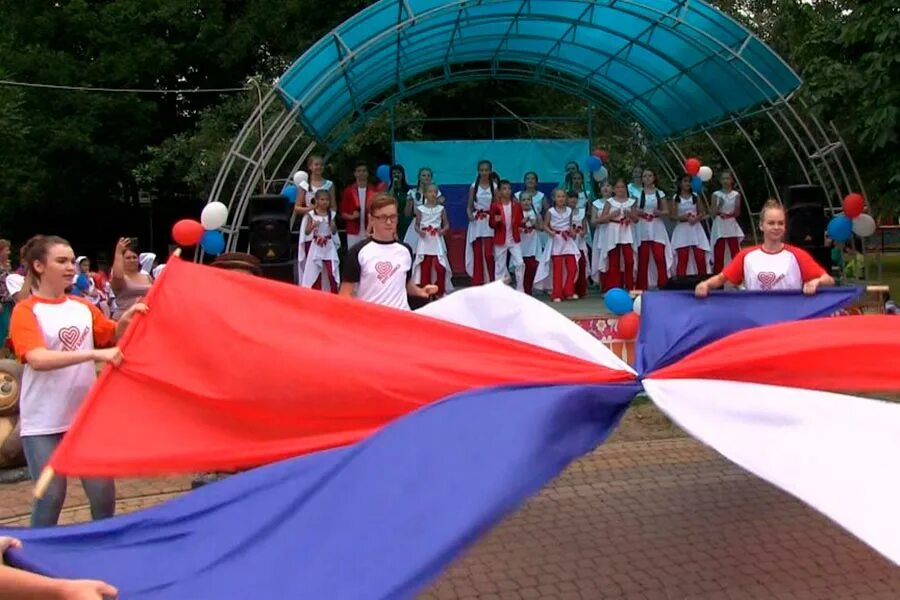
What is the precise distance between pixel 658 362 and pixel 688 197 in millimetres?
8980

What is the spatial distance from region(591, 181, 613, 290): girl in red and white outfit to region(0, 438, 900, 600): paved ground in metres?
5.79

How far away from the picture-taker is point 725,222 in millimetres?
11875

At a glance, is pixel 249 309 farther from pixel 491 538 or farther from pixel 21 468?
pixel 21 468

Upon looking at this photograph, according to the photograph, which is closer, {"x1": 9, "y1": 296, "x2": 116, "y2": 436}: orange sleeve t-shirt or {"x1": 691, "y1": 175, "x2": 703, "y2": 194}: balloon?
{"x1": 9, "y1": 296, "x2": 116, "y2": 436}: orange sleeve t-shirt

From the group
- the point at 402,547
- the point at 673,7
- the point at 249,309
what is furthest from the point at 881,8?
the point at 402,547

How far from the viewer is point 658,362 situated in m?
3.32

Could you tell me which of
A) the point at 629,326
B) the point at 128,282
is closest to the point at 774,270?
the point at 629,326

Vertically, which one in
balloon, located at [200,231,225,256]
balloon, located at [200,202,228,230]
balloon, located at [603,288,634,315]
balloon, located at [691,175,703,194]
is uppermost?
balloon, located at [691,175,703,194]

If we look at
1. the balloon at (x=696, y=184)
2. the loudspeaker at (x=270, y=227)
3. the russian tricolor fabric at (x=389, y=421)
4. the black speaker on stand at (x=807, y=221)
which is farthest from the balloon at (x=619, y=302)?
the balloon at (x=696, y=184)

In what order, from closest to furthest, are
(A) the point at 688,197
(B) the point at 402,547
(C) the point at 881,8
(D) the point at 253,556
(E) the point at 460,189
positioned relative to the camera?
1. (B) the point at 402,547
2. (D) the point at 253,556
3. (C) the point at 881,8
4. (A) the point at 688,197
5. (E) the point at 460,189

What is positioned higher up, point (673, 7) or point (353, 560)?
point (673, 7)

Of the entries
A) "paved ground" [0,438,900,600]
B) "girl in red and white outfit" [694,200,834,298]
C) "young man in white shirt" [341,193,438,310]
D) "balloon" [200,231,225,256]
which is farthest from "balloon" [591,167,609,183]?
"young man in white shirt" [341,193,438,310]

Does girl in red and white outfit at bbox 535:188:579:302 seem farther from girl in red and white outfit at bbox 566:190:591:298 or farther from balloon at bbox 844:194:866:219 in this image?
balloon at bbox 844:194:866:219

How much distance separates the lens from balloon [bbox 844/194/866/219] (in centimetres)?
994
